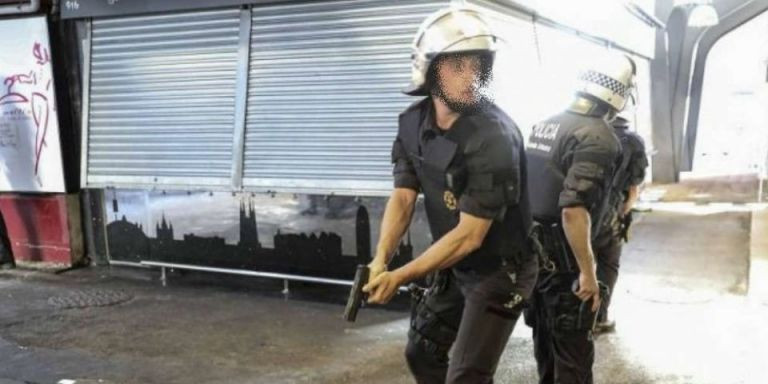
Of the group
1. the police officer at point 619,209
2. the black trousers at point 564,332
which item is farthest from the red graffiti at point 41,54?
the black trousers at point 564,332

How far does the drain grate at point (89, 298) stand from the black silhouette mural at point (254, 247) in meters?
0.80

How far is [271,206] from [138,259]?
2.02 m

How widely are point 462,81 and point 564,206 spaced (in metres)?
0.93

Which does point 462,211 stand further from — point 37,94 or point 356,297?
point 37,94

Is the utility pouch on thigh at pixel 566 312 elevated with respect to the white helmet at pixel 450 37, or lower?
lower

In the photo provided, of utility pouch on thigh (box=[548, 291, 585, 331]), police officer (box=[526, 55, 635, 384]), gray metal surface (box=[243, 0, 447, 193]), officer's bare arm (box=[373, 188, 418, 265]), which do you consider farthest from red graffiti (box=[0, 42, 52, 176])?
utility pouch on thigh (box=[548, 291, 585, 331])

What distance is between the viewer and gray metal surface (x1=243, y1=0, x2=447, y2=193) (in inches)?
236

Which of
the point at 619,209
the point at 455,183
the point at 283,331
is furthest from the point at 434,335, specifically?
the point at 283,331

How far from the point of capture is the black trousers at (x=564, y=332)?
358cm

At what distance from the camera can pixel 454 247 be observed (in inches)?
108

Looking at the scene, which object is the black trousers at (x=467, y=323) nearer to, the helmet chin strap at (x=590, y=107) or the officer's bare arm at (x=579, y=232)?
the officer's bare arm at (x=579, y=232)

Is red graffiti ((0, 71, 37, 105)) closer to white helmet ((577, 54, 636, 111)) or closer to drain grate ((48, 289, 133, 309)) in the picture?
drain grate ((48, 289, 133, 309))

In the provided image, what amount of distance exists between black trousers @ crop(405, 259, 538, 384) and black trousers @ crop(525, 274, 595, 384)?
0.59 m

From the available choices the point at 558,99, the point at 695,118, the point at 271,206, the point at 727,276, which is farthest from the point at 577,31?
the point at 695,118
